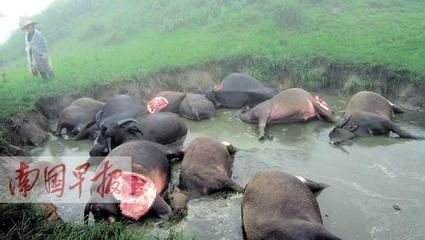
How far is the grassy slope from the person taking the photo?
40.2 ft

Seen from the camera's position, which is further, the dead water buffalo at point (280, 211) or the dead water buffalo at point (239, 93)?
the dead water buffalo at point (239, 93)

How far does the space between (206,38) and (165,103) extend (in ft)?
15.2

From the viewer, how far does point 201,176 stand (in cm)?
707

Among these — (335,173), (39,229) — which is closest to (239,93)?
(335,173)

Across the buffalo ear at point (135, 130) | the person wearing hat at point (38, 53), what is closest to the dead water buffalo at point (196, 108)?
the buffalo ear at point (135, 130)

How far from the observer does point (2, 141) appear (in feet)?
28.5

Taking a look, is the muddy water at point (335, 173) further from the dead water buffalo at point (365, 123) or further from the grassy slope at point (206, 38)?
the grassy slope at point (206, 38)

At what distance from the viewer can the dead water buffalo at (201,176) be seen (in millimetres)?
6891

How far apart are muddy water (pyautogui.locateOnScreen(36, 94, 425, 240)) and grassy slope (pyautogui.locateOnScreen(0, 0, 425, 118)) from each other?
8.36 ft

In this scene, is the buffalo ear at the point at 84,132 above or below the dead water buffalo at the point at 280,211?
below

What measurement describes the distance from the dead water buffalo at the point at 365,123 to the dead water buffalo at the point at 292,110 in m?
0.73

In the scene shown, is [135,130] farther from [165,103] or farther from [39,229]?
[39,229]

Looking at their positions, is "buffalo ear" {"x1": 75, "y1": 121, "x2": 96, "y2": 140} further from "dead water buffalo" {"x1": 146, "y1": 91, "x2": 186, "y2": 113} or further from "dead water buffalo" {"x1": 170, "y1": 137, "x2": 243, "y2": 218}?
"dead water buffalo" {"x1": 170, "y1": 137, "x2": 243, "y2": 218}

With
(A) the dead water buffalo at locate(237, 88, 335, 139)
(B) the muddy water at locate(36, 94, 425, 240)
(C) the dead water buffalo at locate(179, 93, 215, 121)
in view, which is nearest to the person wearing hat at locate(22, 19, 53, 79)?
(B) the muddy water at locate(36, 94, 425, 240)
